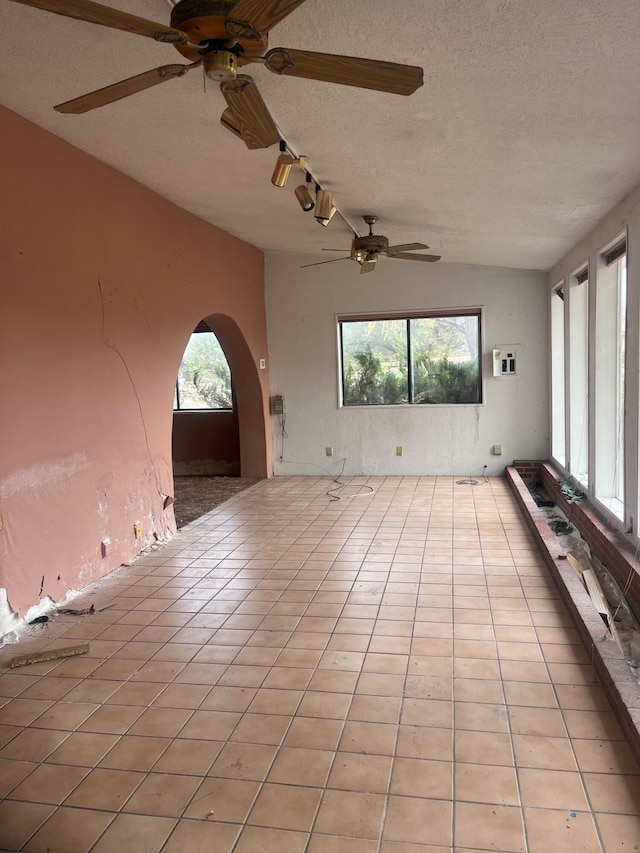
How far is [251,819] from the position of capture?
1958 millimetres

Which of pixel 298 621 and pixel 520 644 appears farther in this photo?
pixel 298 621

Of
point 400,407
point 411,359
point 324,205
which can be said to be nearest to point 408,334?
point 411,359

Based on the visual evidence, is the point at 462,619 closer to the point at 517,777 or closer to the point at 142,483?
the point at 517,777

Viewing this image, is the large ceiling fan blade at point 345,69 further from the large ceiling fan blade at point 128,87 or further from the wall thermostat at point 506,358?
the wall thermostat at point 506,358

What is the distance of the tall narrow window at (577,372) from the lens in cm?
589

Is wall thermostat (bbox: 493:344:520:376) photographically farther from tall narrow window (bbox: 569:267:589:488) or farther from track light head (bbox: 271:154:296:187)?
track light head (bbox: 271:154:296:187)

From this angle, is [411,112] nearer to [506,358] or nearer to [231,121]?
[231,121]

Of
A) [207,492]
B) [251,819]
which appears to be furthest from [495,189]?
[207,492]

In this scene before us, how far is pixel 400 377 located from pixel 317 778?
6185 mm

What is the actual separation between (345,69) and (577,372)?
4938 millimetres

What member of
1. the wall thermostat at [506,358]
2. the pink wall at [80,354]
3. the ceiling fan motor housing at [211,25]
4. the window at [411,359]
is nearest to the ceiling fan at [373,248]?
the pink wall at [80,354]

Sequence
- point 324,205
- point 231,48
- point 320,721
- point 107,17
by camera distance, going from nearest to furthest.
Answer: point 107,17 → point 231,48 → point 320,721 → point 324,205

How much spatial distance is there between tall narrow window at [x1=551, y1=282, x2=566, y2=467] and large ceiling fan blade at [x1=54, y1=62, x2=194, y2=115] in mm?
6030

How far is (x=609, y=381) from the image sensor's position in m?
4.87
